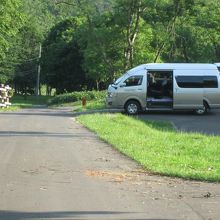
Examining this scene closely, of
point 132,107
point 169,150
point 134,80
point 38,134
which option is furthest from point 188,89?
point 169,150

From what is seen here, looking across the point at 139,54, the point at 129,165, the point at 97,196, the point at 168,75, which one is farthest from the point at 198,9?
the point at 97,196

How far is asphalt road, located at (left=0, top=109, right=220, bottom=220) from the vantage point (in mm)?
7137

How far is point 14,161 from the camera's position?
11.4 metres

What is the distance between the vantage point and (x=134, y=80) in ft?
98.0

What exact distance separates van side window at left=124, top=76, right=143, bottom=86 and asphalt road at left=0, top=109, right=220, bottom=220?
16.2 meters

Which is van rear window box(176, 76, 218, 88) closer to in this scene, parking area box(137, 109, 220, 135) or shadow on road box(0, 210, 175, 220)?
parking area box(137, 109, 220, 135)

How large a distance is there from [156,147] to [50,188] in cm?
655

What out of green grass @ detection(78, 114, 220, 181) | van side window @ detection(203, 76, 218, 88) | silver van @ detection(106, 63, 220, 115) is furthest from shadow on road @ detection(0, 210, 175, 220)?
van side window @ detection(203, 76, 218, 88)

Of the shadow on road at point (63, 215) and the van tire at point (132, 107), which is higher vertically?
the van tire at point (132, 107)

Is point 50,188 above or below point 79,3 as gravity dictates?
below

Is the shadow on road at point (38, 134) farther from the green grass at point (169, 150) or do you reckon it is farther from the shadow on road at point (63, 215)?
the shadow on road at point (63, 215)

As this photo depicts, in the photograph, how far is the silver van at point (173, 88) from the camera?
2953cm

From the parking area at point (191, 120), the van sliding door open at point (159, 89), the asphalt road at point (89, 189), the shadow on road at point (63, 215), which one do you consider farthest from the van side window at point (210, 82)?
the shadow on road at point (63, 215)

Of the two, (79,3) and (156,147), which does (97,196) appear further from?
(79,3)
